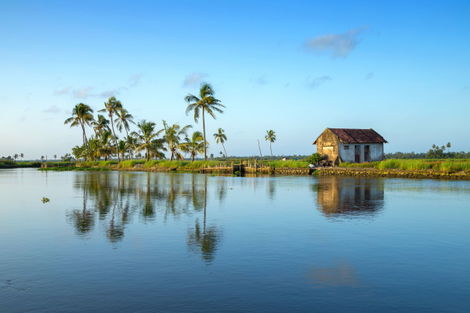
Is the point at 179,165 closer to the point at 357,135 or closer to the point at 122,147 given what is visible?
the point at 122,147

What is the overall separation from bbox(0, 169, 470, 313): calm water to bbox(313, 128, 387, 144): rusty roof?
3747 centimetres

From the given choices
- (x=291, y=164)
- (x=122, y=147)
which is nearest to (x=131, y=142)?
(x=122, y=147)

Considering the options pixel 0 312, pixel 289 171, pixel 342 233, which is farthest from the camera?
pixel 289 171

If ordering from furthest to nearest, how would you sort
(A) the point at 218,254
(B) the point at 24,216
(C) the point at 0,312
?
(B) the point at 24,216 < (A) the point at 218,254 < (C) the point at 0,312

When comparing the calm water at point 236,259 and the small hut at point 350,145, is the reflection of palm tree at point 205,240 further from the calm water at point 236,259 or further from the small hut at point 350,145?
the small hut at point 350,145

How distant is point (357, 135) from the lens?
210 feet

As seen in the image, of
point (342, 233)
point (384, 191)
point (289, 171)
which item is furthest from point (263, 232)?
point (289, 171)

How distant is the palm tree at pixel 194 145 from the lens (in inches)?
3150

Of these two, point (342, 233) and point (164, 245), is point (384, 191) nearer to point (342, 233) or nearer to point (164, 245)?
point (342, 233)

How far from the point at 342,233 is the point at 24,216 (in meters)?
16.5

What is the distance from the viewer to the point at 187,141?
280 ft

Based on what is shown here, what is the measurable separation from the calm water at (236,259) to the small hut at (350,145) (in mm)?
37313

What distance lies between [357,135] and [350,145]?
280cm

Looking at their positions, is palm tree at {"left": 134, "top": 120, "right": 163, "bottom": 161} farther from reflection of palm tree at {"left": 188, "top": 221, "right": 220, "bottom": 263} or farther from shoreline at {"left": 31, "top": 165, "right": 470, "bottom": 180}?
reflection of palm tree at {"left": 188, "top": 221, "right": 220, "bottom": 263}
